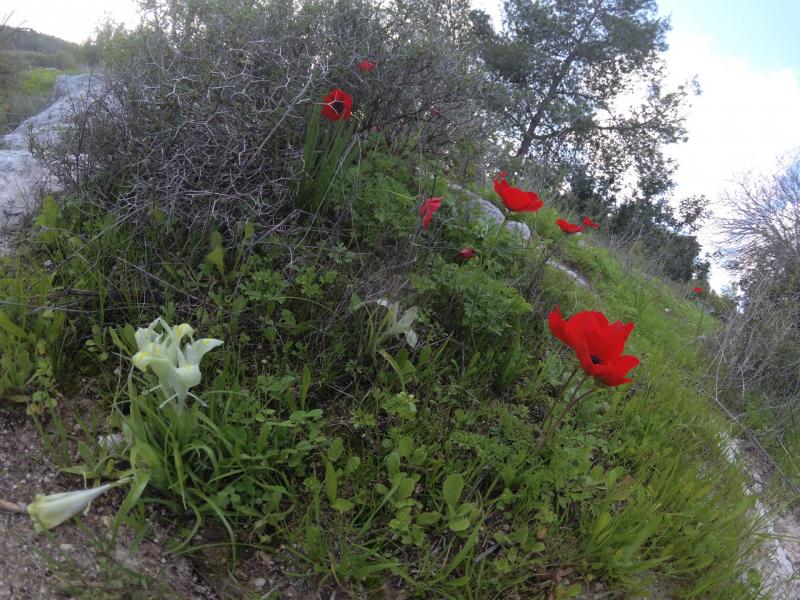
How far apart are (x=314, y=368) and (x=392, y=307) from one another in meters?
0.37

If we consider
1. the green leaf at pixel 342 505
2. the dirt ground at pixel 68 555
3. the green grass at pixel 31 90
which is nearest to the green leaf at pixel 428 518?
the green leaf at pixel 342 505

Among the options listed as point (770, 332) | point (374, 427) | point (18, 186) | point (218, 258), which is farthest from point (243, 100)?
point (770, 332)

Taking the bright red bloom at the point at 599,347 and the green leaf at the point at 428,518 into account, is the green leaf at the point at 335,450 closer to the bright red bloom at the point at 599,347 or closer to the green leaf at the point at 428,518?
the green leaf at the point at 428,518

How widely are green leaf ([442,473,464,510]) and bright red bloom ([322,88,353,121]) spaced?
1.56 meters

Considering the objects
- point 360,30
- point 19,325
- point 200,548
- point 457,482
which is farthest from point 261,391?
point 360,30

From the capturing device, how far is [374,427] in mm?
1807

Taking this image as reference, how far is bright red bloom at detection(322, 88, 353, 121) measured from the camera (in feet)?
7.38

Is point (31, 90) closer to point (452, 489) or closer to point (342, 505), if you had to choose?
point (342, 505)

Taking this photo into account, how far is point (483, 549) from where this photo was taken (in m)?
1.64

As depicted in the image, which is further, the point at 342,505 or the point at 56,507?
the point at 342,505

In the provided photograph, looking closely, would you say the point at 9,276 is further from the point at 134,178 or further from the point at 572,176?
the point at 572,176

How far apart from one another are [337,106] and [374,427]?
4.72 feet

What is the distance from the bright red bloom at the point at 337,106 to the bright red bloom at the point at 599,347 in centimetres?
139

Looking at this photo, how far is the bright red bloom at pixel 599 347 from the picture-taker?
1.42 metres
